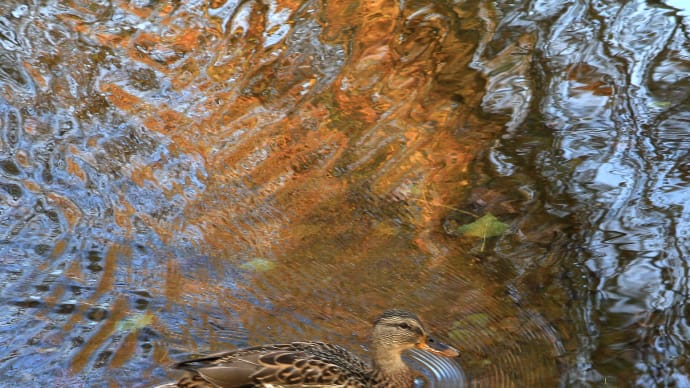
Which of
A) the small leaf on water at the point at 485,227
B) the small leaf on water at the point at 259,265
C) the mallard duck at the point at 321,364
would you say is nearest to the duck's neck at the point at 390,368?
the mallard duck at the point at 321,364

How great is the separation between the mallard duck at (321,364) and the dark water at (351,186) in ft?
0.96

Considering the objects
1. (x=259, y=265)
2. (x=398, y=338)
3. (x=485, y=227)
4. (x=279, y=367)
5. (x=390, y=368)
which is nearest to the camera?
(x=279, y=367)

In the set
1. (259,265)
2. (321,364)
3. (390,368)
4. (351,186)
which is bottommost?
(390,368)

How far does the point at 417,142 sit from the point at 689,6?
4.24 meters

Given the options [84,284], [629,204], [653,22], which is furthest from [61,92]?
[653,22]

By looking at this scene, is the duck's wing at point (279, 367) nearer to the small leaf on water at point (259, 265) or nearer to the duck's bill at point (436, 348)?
the duck's bill at point (436, 348)

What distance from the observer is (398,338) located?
5.43 m

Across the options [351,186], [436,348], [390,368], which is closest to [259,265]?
[351,186]

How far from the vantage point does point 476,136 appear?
796 centimetres

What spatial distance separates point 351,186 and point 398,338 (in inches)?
85.1

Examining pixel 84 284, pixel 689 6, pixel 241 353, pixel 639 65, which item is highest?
pixel 689 6

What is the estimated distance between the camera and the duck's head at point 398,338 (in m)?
5.43

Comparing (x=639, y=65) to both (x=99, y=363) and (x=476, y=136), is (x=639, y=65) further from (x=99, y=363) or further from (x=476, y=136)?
(x=99, y=363)

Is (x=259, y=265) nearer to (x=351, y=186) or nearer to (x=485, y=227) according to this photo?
(x=351, y=186)
